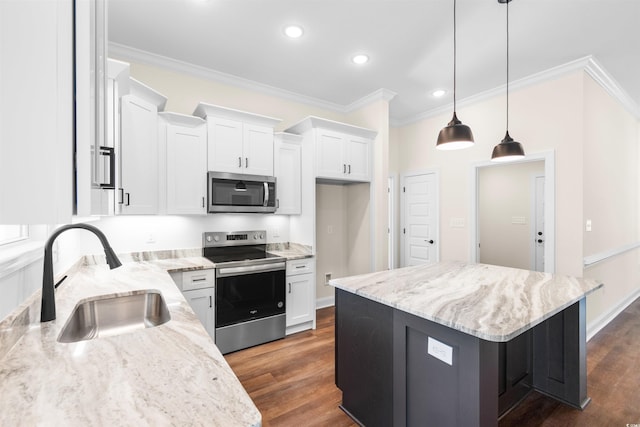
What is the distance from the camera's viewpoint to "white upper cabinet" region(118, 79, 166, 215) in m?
2.40

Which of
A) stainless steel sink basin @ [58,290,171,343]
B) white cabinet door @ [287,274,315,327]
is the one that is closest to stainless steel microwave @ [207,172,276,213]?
white cabinet door @ [287,274,315,327]

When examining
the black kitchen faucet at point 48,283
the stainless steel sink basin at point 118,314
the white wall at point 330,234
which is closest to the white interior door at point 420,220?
the white wall at point 330,234

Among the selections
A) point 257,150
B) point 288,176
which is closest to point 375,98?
point 288,176

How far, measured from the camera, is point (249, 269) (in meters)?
2.92

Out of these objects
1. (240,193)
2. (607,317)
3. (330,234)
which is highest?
(240,193)

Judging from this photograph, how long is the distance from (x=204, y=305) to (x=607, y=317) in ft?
15.5

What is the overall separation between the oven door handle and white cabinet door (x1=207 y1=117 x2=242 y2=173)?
1016 mm

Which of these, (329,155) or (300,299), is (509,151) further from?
(300,299)

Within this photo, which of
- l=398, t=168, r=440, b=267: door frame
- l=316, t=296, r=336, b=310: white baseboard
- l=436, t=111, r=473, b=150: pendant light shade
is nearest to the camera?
l=436, t=111, r=473, b=150: pendant light shade

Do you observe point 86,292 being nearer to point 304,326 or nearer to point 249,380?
point 249,380

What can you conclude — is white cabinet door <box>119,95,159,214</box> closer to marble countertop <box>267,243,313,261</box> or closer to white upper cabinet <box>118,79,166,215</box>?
white upper cabinet <box>118,79,166,215</box>

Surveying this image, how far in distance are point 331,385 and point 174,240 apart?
2.09 meters

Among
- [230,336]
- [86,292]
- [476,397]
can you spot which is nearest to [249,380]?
[230,336]

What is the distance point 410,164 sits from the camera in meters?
4.87
